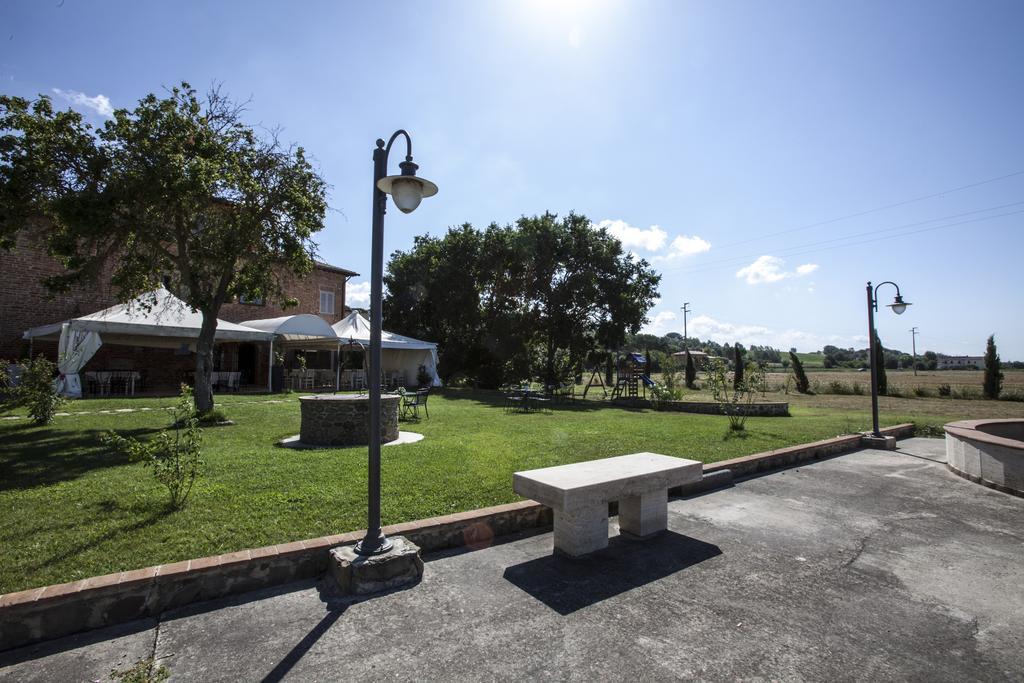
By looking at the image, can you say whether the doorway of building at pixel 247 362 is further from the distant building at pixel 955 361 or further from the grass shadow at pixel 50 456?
the distant building at pixel 955 361

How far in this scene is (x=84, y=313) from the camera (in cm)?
1692

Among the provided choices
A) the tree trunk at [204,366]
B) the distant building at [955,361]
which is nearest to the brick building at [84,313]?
the tree trunk at [204,366]

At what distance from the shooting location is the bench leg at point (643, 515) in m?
4.21

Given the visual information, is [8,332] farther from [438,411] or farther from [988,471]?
[988,471]

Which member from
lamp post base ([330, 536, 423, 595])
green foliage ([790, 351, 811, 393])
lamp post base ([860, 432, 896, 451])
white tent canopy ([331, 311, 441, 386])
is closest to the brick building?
white tent canopy ([331, 311, 441, 386])

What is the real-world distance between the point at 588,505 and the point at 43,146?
36.5 feet

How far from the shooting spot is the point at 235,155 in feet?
32.2

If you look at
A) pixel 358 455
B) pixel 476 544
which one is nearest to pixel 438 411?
pixel 358 455

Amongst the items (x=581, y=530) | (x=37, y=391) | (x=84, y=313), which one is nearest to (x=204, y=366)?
(x=37, y=391)

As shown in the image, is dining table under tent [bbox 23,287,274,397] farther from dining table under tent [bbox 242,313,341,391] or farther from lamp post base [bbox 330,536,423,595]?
lamp post base [bbox 330,536,423,595]

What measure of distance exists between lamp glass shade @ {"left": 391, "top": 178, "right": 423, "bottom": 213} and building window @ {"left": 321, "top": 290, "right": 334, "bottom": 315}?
24.2 metres

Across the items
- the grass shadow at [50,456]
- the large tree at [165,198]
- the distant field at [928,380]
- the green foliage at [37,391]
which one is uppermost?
the large tree at [165,198]

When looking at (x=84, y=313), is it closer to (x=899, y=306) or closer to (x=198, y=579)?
(x=198, y=579)

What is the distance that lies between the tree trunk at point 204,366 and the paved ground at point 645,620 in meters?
8.76
